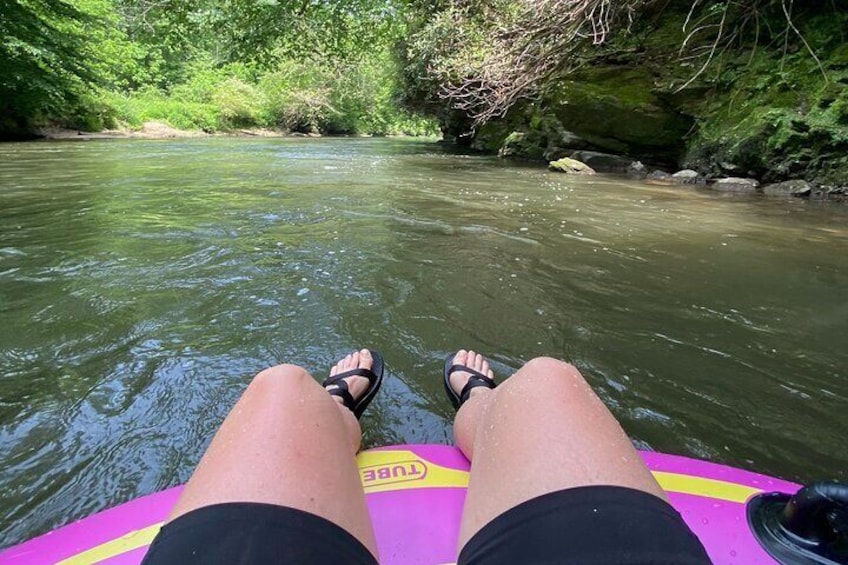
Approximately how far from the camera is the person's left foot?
5.85 ft

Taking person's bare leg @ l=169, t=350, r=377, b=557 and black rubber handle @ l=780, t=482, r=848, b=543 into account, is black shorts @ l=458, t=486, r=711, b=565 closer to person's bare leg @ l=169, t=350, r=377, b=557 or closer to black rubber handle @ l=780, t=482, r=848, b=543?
person's bare leg @ l=169, t=350, r=377, b=557

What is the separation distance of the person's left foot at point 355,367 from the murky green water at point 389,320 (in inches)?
4.5

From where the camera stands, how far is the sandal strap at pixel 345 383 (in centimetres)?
172

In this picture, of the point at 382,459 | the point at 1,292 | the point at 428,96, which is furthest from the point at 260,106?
the point at 382,459

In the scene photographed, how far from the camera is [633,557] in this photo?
0.67 meters

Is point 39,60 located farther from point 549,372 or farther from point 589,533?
point 589,533

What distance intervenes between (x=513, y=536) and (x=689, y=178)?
9160 millimetres

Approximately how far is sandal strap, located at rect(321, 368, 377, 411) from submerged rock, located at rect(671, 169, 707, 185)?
26.1 ft

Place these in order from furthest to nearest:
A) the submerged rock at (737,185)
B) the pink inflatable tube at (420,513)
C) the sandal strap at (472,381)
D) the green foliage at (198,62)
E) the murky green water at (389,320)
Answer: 1. the submerged rock at (737,185)
2. the green foliage at (198,62)
3. the sandal strap at (472,381)
4. the murky green water at (389,320)
5. the pink inflatable tube at (420,513)

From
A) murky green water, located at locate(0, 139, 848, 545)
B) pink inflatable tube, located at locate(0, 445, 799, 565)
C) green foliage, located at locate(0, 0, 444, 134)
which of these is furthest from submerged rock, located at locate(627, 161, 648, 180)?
pink inflatable tube, located at locate(0, 445, 799, 565)

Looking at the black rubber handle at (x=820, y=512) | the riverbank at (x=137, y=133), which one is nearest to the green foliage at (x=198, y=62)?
the riverbank at (x=137, y=133)

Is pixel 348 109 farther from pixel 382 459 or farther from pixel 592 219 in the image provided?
pixel 382 459

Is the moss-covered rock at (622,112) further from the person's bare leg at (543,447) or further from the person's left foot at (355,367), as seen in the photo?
the person's bare leg at (543,447)

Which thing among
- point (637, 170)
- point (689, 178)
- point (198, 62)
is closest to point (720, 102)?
point (689, 178)
